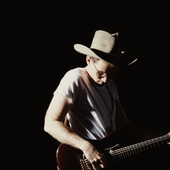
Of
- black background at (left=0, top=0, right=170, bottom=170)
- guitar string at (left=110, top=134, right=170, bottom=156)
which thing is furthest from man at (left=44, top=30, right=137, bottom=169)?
black background at (left=0, top=0, right=170, bottom=170)

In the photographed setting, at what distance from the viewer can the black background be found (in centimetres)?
180

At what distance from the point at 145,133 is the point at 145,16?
5.16 ft

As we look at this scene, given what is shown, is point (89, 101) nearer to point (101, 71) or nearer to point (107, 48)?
point (101, 71)

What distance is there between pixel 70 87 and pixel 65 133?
13.6 inches

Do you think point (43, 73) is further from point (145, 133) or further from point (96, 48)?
point (145, 133)

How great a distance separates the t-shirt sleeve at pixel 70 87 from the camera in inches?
46.0

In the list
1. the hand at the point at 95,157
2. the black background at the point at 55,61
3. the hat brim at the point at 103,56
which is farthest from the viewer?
the black background at the point at 55,61

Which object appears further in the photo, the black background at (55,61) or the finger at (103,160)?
the black background at (55,61)

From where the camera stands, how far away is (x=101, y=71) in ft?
4.17

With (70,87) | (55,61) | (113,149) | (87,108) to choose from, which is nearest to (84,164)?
(113,149)

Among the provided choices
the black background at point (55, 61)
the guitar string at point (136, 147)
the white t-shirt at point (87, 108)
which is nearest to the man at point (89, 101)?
the white t-shirt at point (87, 108)

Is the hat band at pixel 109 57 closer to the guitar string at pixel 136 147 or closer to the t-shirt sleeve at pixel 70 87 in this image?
the t-shirt sleeve at pixel 70 87

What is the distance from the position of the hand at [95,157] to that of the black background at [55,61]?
1058 mm

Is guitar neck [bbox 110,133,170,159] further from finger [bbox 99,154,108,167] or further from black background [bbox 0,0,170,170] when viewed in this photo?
black background [bbox 0,0,170,170]
